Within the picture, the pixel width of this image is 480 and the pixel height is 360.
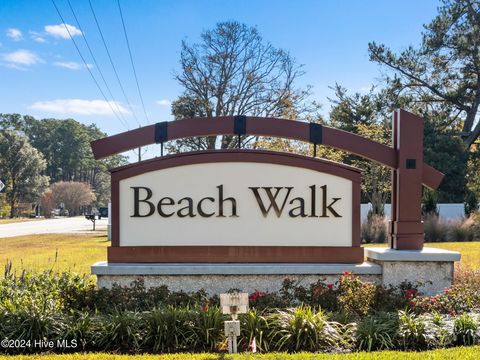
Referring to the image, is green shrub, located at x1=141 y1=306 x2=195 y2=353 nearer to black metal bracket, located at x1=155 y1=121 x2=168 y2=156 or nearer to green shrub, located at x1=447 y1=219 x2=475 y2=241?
black metal bracket, located at x1=155 y1=121 x2=168 y2=156

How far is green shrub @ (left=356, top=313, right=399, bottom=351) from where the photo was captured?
516cm

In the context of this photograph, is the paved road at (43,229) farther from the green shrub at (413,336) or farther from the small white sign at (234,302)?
the green shrub at (413,336)

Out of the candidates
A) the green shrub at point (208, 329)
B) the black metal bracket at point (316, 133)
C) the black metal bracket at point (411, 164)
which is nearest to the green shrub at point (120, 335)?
the green shrub at point (208, 329)

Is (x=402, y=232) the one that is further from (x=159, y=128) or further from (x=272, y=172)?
(x=159, y=128)

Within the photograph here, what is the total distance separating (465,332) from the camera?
17.4ft

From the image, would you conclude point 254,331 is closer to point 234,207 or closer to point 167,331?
point 167,331

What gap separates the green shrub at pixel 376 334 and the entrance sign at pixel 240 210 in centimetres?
205

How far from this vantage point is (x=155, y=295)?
6.52 metres

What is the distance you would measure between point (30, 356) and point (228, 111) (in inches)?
1109

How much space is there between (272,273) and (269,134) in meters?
2.26

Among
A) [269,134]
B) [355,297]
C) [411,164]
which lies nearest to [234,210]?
[269,134]

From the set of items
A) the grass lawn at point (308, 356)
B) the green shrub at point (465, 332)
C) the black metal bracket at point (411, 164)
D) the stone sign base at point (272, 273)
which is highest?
the black metal bracket at point (411, 164)

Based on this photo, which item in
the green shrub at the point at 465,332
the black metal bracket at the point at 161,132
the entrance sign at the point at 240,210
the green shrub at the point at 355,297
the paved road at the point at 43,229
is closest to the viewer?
the green shrub at the point at 465,332

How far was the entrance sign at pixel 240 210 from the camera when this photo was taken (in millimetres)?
7469
